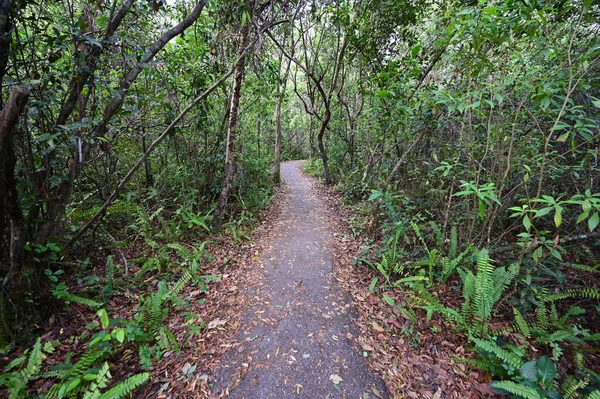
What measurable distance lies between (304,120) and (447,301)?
21.5 meters

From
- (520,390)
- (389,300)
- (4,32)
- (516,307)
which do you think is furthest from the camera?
(389,300)

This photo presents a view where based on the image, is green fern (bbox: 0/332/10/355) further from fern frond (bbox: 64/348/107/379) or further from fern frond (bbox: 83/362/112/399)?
fern frond (bbox: 83/362/112/399)

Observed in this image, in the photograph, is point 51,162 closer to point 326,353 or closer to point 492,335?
point 326,353

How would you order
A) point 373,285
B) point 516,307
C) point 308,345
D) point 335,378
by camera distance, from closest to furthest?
1. point 335,378
2. point 308,345
3. point 516,307
4. point 373,285

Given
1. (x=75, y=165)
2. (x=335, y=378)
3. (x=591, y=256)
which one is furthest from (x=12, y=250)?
(x=591, y=256)

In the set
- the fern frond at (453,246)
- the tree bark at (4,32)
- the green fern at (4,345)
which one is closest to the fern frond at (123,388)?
the green fern at (4,345)

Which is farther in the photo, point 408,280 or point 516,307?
point 408,280

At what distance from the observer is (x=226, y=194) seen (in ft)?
20.4

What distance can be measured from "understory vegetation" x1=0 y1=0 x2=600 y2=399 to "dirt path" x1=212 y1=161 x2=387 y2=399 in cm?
80

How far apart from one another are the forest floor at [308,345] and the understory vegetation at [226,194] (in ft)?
0.86

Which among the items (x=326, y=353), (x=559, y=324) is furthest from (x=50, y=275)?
(x=559, y=324)

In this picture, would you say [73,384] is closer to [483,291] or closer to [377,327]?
[377,327]

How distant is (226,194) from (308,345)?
4.20 meters

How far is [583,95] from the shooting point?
4289 millimetres
